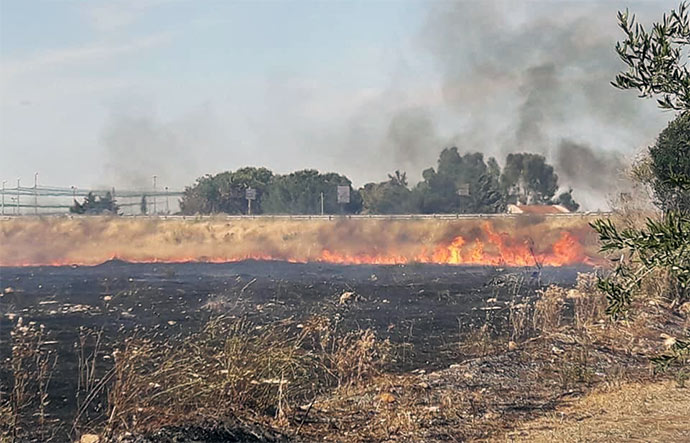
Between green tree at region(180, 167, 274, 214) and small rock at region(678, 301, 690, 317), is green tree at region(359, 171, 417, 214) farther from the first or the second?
small rock at region(678, 301, 690, 317)

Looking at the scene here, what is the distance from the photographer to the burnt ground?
78.4 ft

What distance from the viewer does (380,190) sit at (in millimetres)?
96875

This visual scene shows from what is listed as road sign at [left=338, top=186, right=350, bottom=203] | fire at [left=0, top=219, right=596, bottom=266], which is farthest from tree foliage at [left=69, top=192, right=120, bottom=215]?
road sign at [left=338, top=186, right=350, bottom=203]

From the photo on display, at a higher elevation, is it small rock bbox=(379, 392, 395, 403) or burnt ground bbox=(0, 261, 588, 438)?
burnt ground bbox=(0, 261, 588, 438)

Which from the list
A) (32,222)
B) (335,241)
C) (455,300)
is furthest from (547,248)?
(32,222)

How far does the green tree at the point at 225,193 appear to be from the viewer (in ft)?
358

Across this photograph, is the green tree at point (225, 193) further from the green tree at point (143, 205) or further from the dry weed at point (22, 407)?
the dry weed at point (22, 407)

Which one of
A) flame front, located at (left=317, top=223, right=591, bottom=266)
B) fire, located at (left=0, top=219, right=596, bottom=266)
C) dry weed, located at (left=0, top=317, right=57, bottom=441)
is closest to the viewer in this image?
dry weed, located at (left=0, top=317, right=57, bottom=441)

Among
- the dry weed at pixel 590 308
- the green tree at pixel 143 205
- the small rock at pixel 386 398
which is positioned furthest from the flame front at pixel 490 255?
the small rock at pixel 386 398

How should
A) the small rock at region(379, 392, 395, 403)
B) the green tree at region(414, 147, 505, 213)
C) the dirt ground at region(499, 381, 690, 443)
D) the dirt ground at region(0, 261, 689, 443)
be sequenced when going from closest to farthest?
the dirt ground at region(499, 381, 690, 443), the dirt ground at region(0, 261, 689, 443), the small rock at region(379, 392, 395, 403), the green tree at region(414, 147, 505, 213)

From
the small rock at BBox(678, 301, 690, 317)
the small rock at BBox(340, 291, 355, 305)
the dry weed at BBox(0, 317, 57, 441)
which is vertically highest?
the small rock at BBox(678, 301, 690, 317)

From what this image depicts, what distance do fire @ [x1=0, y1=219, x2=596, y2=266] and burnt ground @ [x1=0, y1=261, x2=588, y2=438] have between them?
511cm

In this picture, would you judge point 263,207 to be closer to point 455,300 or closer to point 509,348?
point 455,300

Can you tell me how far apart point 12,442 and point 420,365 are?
10.2 meters
